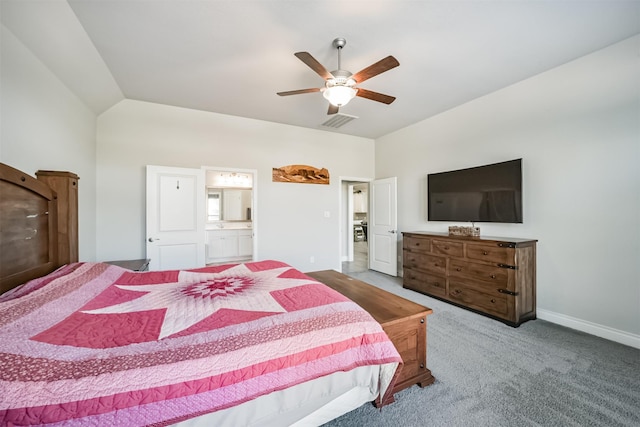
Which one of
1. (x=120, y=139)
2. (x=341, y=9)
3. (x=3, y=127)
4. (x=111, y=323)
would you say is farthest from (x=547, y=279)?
(x=120, y=139)

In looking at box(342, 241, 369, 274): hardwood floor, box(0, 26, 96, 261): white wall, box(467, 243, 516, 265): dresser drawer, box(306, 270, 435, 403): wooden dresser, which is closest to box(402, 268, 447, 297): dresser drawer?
box(467, 243, 516, 265): dresser drawer

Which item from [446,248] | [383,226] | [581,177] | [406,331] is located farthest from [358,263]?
[406,331]

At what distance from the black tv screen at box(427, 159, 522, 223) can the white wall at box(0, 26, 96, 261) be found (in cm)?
462

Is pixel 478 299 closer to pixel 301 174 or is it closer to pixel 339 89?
pixel 339 89

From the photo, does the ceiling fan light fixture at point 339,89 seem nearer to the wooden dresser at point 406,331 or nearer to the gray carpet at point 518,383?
the wooden dresser at point 406,331

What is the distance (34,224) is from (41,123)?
1.01 meters

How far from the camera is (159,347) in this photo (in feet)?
3.42

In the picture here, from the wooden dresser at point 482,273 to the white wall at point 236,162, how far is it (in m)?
1.89

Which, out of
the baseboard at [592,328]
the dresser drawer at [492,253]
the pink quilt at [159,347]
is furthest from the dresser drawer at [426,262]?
the pink quilt at [159,347]

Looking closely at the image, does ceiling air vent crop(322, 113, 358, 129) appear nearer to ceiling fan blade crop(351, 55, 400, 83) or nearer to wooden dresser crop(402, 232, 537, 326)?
ceiling fan blade crop(351, 55, 400, 83)

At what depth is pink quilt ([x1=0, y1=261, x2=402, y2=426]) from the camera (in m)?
0.83

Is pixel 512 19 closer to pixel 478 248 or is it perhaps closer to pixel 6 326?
pixel 478 248

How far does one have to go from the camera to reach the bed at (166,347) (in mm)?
854

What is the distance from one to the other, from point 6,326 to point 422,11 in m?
3.08
